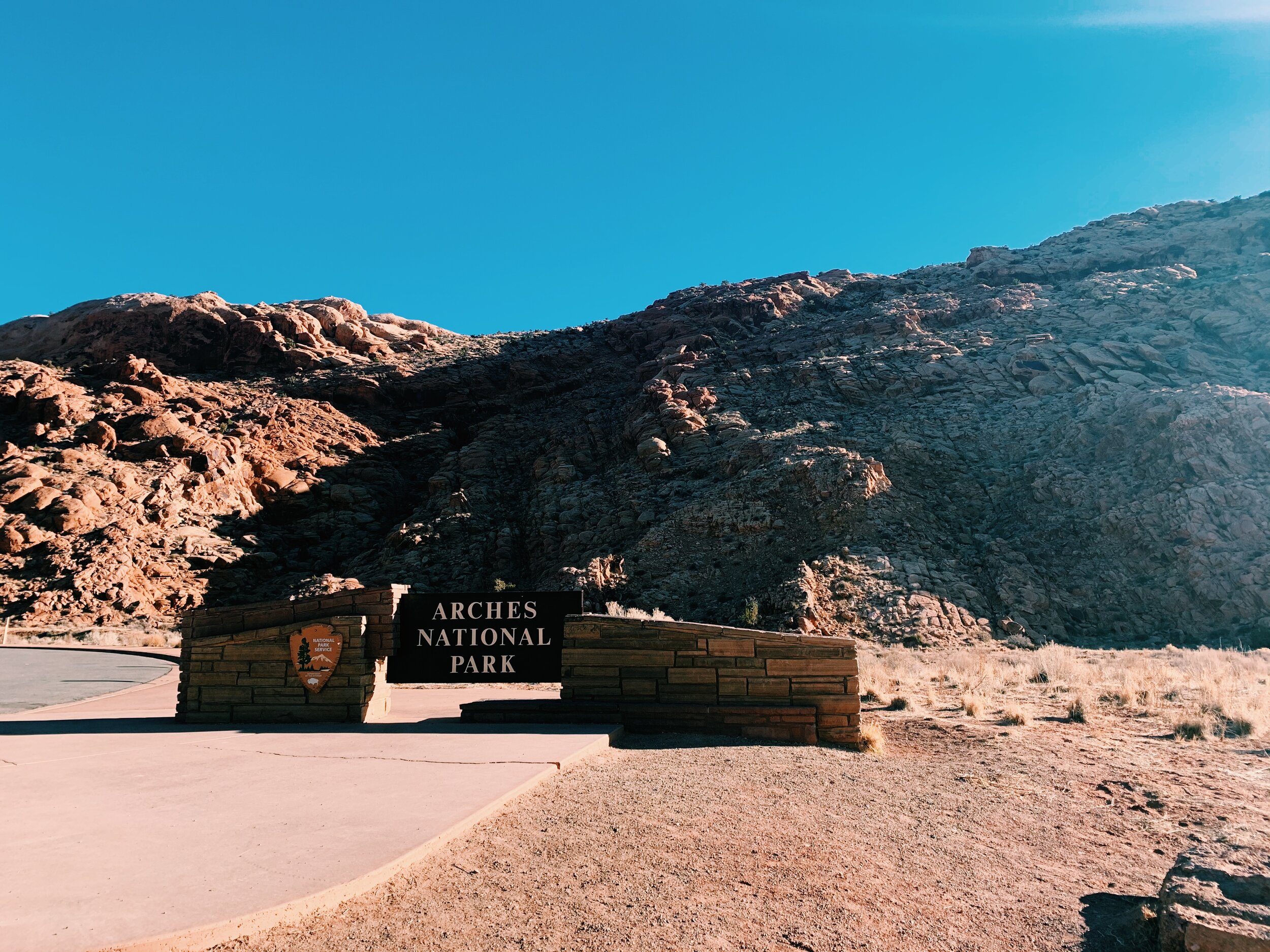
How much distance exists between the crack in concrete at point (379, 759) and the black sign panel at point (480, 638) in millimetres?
2603

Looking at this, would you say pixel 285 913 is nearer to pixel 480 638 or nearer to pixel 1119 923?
pixel 1119 923

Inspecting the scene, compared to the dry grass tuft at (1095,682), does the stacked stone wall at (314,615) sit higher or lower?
higher

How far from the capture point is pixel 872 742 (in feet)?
31.6

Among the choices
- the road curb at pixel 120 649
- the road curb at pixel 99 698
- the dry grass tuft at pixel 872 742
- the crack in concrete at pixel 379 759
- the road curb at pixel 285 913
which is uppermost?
the road curb at pixel 285 913

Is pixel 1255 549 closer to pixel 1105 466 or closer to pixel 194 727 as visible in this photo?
pixel 1105 466

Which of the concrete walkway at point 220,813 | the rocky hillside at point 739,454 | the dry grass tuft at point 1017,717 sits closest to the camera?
the concrete walkway at point 220,813

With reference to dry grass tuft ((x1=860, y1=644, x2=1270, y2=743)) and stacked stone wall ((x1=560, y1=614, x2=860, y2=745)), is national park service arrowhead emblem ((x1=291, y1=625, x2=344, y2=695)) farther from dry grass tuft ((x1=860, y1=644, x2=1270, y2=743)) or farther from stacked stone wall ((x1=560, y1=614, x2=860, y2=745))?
dry grass tuft ((x1=860, y1=644, x2=1270, y2=743))

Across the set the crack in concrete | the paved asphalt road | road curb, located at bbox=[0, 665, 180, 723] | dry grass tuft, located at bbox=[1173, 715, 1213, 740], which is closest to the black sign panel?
the crack in concrete

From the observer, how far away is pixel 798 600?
25.1 meters

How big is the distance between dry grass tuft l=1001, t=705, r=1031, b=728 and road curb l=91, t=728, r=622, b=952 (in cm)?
910

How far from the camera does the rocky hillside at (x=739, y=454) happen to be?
26781 millimetres

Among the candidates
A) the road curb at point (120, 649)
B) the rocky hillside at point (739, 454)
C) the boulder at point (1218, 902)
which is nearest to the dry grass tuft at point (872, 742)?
the boulder at point (1218, 902)

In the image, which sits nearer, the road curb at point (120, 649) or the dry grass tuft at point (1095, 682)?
the dry grass tuft at point (1095, 682)

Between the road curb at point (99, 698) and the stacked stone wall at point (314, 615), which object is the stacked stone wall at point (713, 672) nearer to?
the stacked stone wall at point (314, 615)
